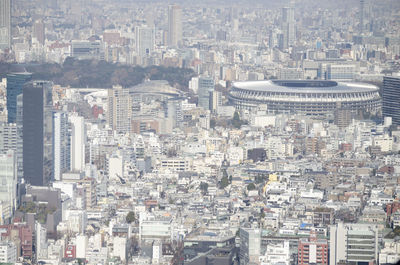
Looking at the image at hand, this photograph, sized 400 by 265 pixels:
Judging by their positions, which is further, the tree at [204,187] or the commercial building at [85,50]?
the commercial building at [85,50]

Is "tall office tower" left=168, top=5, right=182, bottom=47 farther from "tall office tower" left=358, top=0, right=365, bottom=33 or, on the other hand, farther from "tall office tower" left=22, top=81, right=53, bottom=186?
"tall office tower" left=22, top=81, right=53, bottom=186

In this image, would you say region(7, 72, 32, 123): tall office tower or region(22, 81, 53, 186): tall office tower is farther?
region(7, 72, 32, 123): tall office tower

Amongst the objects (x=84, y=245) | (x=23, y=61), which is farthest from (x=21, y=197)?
(x=23, y=61)

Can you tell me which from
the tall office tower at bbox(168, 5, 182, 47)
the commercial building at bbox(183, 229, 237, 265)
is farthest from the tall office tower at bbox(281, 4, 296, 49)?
the commercial building at bbox(183, 229, 237, 265)

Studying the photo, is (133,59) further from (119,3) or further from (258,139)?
(258,139)

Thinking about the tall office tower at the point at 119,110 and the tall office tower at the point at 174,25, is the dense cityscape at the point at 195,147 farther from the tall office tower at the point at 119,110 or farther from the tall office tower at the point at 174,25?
the tall office tower at the point at 174,25

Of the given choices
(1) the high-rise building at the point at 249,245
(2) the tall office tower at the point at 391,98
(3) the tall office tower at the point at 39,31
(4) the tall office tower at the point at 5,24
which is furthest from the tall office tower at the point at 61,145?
(3) the tall office tower at the point at 39,31
